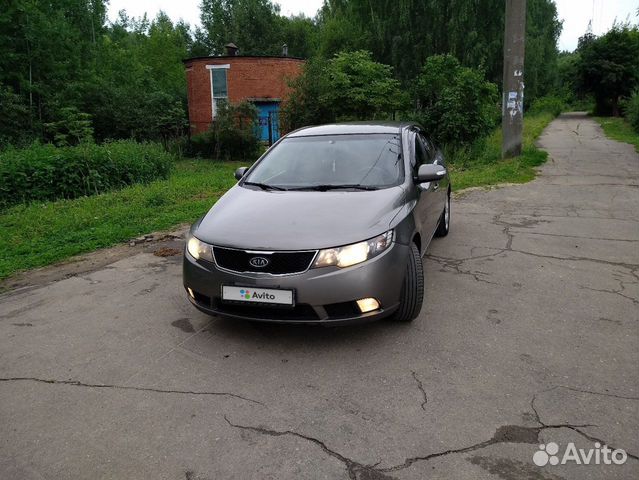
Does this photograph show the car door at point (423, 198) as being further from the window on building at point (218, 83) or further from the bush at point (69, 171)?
the window on building at point (218, 83)

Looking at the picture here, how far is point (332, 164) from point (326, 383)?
2250 mm

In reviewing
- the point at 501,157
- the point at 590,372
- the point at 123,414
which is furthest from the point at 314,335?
the point at 501,157

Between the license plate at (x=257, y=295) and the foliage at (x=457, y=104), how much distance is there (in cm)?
1274

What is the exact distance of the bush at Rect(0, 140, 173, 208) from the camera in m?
10.5

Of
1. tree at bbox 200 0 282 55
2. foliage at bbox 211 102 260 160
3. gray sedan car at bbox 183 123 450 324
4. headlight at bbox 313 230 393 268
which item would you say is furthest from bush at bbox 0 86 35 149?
tree at bbox 200 0 282 55

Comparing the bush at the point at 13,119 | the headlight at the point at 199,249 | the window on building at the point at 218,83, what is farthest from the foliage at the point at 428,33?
the headlight at the point at 199,249

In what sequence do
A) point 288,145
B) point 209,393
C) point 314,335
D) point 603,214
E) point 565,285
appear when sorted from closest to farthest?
point 209,393, point 314,335, point 565,285, point 288,145, point 603,214

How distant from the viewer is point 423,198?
480 cm

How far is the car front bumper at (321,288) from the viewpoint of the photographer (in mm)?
3391

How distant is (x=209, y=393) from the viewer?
3.16 meters

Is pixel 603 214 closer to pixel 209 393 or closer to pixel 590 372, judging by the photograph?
pixel 590 372

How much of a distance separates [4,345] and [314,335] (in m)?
2.40

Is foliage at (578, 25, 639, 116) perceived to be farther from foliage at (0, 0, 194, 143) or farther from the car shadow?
the car shadow

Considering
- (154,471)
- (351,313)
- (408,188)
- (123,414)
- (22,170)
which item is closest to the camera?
(154,471)
